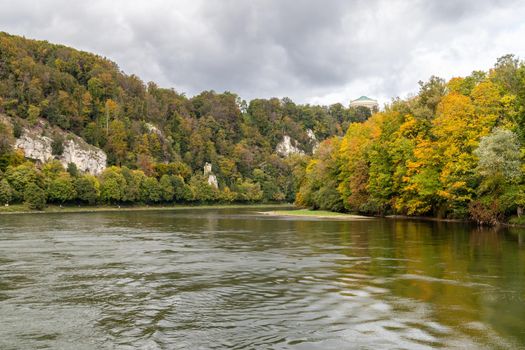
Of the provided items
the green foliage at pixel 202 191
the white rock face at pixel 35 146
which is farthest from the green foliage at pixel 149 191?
the white rock face at pixel 35 146

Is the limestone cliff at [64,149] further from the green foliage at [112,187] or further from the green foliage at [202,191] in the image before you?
the green foliage at [202,191]

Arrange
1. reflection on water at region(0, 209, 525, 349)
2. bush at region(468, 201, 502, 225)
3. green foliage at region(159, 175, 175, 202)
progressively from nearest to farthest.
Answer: reflection on water at region(0, 209, 525, 349) < bush at region(468, 201, 502, 225) < green foliage at region(159, 175, 175, 202)

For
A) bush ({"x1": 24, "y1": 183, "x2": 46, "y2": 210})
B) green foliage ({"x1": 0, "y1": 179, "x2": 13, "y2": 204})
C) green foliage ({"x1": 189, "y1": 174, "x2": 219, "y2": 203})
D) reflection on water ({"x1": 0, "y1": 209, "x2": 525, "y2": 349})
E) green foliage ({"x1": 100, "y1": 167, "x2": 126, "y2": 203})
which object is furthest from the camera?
green foliage ({"x1": 189, "y1": 174, "x2": 219, "y2": 203})

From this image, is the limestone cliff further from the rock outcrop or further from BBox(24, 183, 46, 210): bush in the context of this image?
BBox(24, 183, 46, 210): bush

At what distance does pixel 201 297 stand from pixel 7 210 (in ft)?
337

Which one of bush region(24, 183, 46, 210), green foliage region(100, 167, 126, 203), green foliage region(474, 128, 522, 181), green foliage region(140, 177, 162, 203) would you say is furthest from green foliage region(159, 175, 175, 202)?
green foliage region(474, 128, 522, 181)

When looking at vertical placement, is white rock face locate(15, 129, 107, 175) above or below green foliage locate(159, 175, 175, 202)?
above

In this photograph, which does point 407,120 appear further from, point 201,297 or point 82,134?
point 82,134

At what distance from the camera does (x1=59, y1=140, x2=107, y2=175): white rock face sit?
571ft

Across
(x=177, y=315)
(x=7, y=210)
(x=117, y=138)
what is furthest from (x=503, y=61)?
(x=117, y=138)

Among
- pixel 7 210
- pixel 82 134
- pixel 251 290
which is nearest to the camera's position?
pixel 251 290

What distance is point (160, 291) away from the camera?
732 inches

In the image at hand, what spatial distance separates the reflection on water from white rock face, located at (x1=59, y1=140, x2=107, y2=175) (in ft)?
496

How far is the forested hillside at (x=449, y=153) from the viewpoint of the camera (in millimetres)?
50625
